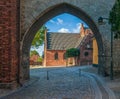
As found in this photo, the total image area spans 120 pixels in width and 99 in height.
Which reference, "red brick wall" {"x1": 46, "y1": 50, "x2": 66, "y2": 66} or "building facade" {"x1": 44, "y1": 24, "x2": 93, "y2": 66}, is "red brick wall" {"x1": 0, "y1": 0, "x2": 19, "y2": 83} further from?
"red brick wall" {"x1": 46, "y1": 50, "x2": 66, "y2": 66}

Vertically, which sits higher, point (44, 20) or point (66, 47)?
point (44, 20)

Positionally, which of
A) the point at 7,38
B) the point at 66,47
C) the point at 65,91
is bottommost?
the point at 65,91

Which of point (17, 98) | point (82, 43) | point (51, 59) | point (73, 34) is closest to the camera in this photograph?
point (17, 98)

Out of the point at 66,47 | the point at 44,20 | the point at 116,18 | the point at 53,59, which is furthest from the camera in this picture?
the point at 66,47

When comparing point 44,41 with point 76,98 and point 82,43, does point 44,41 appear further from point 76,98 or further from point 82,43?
point 76,98

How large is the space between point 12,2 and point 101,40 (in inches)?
440

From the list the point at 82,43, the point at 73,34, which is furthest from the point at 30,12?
the point at 73,34

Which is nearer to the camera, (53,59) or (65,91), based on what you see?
(65,91)

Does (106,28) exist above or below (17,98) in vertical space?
above

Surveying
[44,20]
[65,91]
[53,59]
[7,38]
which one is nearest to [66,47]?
[53,59]

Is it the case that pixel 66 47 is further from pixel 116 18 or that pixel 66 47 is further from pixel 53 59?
pixel 116 18

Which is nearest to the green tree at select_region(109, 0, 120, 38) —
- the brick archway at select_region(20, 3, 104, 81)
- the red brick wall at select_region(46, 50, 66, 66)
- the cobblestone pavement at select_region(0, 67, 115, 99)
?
the cobblestone pavement at select_region(0, 67, 115, 99)

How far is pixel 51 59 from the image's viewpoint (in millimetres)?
74625

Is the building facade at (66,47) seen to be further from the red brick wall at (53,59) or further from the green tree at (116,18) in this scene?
the green tree at (116,18)
